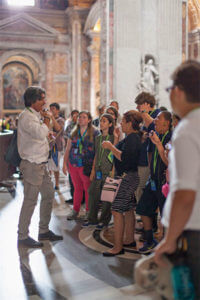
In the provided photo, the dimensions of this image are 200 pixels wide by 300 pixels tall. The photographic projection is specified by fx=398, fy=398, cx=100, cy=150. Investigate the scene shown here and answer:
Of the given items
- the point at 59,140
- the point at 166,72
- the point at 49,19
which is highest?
the point at 49,19

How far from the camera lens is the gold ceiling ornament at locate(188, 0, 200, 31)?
51.3 feet

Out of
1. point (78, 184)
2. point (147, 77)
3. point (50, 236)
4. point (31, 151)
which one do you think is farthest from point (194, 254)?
point (147, 77)

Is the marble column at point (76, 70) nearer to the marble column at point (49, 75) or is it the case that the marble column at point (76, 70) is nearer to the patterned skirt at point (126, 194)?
the marble column at point (49, 75)

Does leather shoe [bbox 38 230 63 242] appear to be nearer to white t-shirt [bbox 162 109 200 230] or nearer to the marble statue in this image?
white t-shirt [bbox 162 109 200 230]

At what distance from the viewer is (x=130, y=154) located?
448 centimetres

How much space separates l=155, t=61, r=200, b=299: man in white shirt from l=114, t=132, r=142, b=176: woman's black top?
2.49m

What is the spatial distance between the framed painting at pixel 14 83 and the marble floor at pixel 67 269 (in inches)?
756

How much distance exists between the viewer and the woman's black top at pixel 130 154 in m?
4.48

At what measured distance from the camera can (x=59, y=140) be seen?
27.9 ft

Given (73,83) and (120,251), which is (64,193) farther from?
(73,83)

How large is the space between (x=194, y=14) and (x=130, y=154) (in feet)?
44.2

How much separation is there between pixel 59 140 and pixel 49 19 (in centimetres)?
1506

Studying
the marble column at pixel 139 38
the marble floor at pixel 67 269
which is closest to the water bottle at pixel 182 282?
the marble floor at pixel 67 269

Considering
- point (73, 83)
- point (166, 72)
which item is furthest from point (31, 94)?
point (73, 83)
